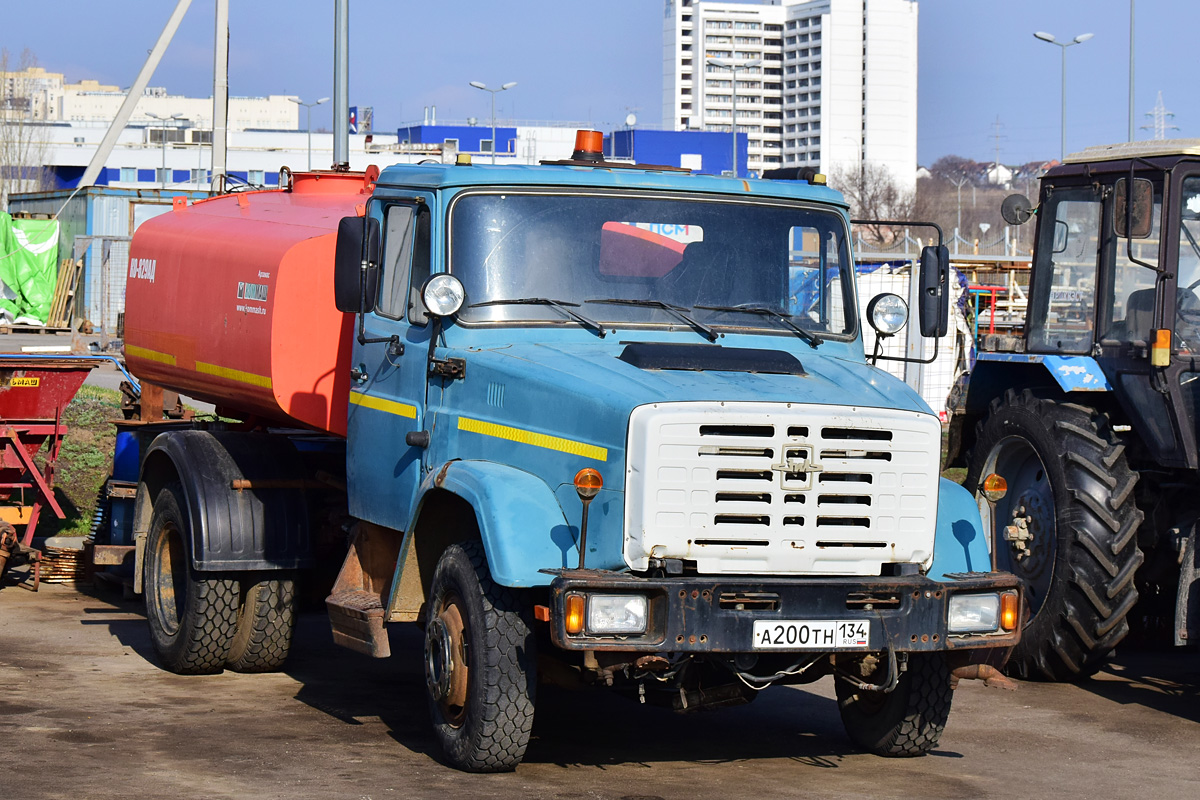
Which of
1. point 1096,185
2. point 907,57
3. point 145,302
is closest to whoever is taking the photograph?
point 1096,185

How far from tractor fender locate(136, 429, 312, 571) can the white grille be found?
3212 mm

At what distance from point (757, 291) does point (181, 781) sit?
10.5ft

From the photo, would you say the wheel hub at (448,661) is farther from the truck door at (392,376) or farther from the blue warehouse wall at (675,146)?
the blue warehouse wall at (675,146)

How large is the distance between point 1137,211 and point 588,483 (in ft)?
13.0

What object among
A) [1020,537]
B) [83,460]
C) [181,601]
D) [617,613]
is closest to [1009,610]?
[617,613]

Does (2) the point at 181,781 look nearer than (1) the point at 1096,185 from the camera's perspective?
Yes

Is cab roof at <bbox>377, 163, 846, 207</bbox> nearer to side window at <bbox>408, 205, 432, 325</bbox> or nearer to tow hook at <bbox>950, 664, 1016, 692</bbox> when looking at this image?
side window at <bbox>408, 205, 432, 325</bbox>

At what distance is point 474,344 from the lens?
23.3 ft

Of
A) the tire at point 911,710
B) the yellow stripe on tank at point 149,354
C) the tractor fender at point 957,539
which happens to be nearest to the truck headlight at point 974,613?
the tractor fender at point 957,539

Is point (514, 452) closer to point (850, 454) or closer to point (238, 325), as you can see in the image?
point (850, 454)

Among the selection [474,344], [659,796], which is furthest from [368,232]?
[659,796]

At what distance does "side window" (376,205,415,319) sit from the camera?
7555 millimetres

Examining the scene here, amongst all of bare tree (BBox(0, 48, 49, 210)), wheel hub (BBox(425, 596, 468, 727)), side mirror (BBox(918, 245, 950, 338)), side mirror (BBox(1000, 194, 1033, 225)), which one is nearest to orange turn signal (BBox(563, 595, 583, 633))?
wheel hub (BBox(425, 596, 468, 727))

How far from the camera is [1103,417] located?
29.5 feet
